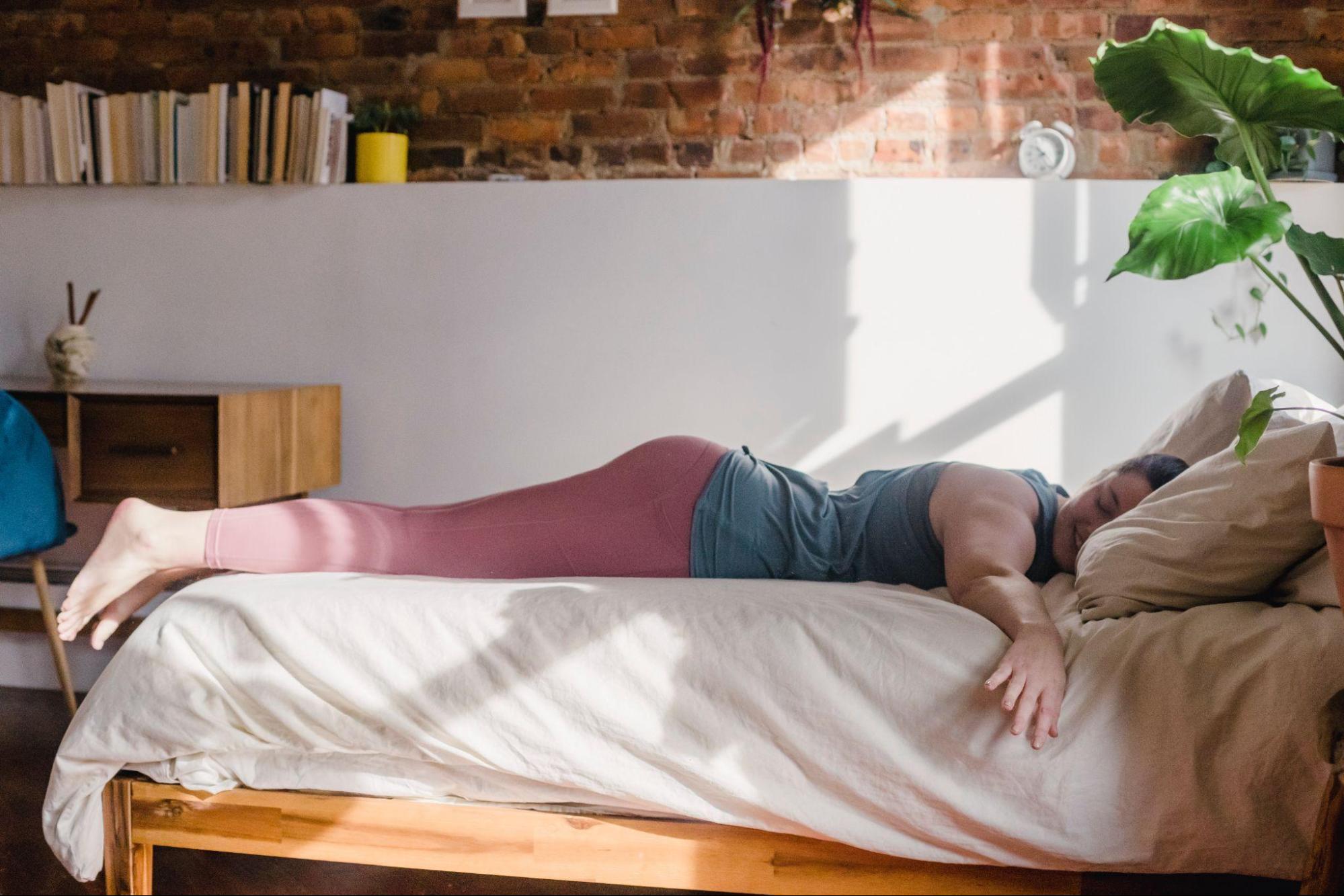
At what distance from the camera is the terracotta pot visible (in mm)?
1136

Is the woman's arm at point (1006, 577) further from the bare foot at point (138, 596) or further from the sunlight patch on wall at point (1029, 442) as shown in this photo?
the bare foot at point (138, 596)

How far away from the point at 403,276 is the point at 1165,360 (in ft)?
6.56

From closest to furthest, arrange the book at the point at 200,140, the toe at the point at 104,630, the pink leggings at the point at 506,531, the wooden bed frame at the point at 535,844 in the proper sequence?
1. the wooden bed frame at the point at 535,844
2. the toe at the point at 104,630
3. the pink leggings at the point at 506,531
4. the book at the point at 200,140

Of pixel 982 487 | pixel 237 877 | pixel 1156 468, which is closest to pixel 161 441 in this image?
pixel 237 877

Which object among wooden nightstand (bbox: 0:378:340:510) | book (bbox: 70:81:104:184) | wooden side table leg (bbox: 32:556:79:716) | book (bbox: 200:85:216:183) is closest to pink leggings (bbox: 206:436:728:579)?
wooden nightstand (bbox: 0:378:340:510)

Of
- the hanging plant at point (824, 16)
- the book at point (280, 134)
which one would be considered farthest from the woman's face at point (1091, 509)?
the book at point (280, 134)

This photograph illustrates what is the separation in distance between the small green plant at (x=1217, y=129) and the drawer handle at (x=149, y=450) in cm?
215

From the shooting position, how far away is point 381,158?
2.94 metres

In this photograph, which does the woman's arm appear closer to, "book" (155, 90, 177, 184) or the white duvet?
the white duvet

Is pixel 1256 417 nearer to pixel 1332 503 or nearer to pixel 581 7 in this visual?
pixel 1332 503

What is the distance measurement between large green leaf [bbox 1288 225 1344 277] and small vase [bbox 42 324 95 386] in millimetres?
2771

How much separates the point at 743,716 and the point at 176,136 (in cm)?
241

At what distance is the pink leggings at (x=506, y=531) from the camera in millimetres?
1777

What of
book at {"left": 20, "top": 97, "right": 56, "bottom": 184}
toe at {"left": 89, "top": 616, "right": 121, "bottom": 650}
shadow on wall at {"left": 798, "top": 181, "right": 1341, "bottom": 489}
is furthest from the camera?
book at {"left": 20, "top": 97, "right": 56, "bottom": 184}
